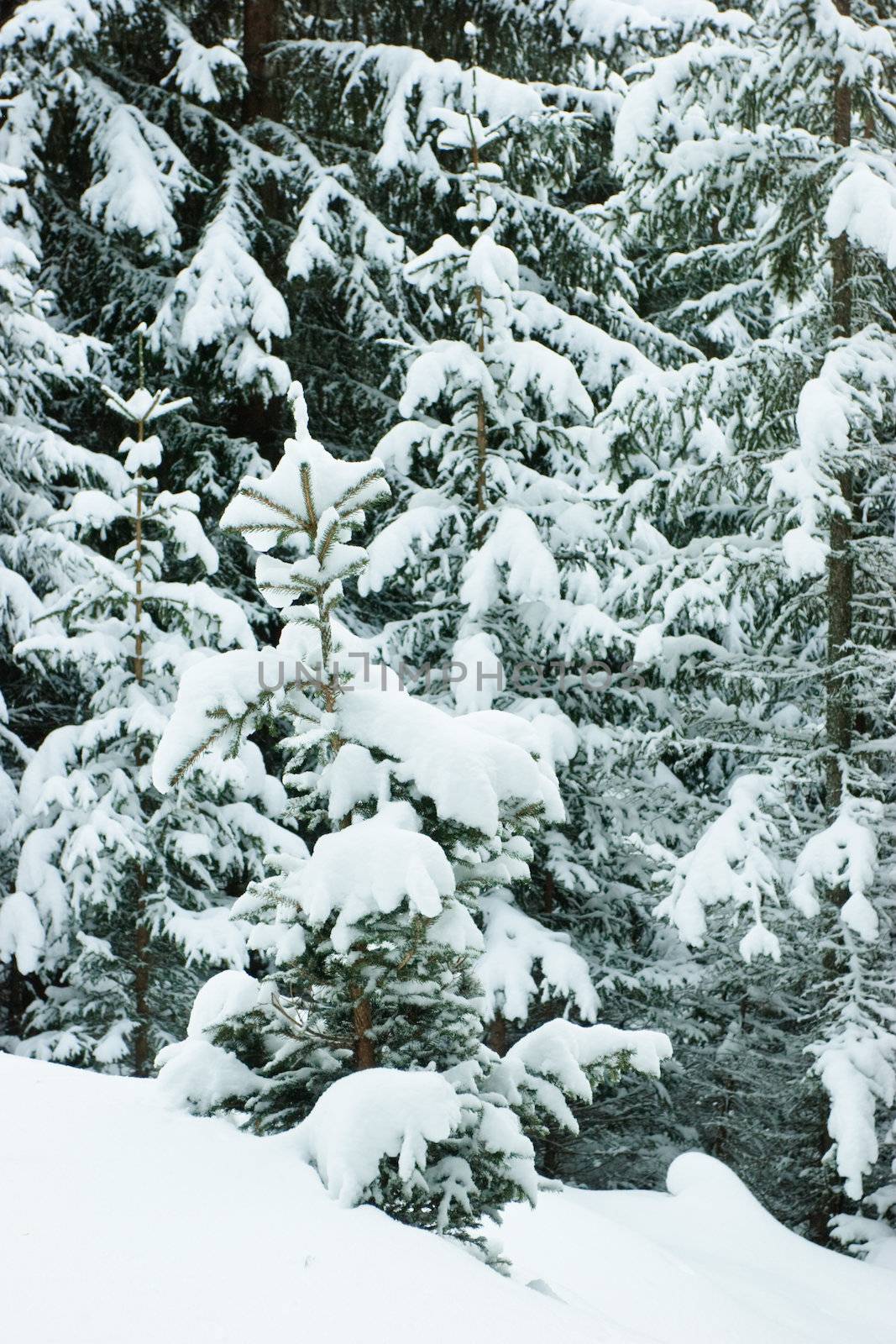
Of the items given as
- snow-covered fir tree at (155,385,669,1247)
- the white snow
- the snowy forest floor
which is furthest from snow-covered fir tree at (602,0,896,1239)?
the white snow

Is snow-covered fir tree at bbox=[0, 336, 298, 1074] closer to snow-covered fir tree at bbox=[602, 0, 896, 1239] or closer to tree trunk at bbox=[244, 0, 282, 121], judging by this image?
snow-covered fir tree at bbox=[602, 0, 896, 1239]

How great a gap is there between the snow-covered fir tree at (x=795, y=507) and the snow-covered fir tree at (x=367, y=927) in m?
4.05

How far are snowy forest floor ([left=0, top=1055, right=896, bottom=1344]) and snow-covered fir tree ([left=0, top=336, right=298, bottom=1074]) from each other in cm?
361

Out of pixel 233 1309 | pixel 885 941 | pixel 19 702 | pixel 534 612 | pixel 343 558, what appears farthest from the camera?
pixel 19 702

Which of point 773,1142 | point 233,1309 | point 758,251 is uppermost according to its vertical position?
point 758,251

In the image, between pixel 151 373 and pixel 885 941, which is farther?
pixel 151 373

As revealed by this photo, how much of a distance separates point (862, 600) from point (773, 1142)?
464 centimetres

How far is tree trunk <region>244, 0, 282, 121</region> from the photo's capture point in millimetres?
11461

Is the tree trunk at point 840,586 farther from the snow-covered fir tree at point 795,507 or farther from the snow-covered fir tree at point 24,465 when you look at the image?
the snow-covered fir tree at point 24,465

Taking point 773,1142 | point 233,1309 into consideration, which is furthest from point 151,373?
point 233,1309

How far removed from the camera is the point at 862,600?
807 cm

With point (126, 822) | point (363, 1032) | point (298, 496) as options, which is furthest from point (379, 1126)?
point (126, 822)

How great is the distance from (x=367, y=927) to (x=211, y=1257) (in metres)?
0.82

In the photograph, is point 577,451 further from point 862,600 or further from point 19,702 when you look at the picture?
point 19,702
